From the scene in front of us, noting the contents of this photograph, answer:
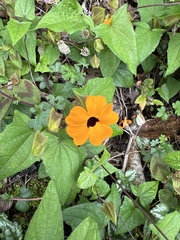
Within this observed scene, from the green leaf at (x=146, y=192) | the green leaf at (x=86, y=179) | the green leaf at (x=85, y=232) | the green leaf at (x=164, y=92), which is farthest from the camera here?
the green leaf at (x=164, y=92)

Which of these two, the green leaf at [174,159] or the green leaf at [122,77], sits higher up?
the green leaf at [122,77]

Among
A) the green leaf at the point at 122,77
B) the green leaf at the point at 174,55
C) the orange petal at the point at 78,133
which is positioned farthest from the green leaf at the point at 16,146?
the green leaf at the point at 174,55

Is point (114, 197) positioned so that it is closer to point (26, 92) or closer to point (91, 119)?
point (91, 119)

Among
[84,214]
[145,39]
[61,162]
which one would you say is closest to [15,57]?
[61,162]

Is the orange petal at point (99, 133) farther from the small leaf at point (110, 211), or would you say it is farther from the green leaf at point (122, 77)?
the green leaf at point (122, 77)

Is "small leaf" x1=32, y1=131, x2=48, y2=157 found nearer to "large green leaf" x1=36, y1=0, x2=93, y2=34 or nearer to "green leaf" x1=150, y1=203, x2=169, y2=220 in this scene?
"large green leaf" x1=36, y1=0, x2=93, y2=34

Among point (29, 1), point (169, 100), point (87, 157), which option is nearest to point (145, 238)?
point (87, 157)
